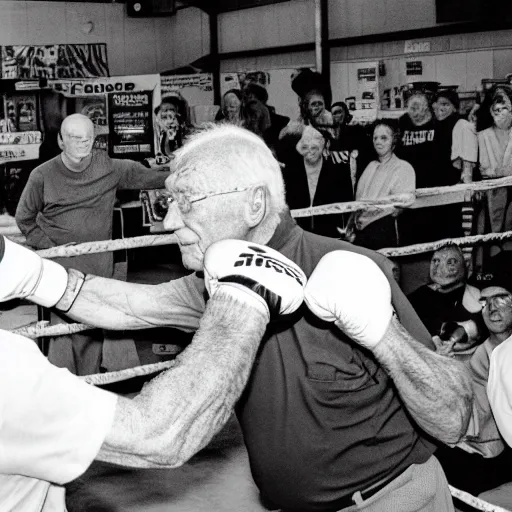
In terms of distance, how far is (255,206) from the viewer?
161cm

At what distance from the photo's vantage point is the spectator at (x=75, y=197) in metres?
4.16

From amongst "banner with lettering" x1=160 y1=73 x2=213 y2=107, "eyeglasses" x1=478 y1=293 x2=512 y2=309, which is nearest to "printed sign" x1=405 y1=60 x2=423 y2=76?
"banner with lettering" x1=160 y1=73 x2=213 y2=107

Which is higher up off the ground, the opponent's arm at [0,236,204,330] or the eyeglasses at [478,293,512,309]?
the opponent's arm at [0,236,204,330]

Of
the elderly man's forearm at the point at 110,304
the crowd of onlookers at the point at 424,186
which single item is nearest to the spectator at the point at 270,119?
the crowd of onlookers at the point at 424,186

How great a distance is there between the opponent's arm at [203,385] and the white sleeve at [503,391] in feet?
2.23

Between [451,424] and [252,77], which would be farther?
[252,77]

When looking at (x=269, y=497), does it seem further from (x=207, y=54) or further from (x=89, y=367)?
(x=207, y=54)

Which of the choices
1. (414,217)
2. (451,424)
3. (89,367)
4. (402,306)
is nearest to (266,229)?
(402,306)

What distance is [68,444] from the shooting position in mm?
1042

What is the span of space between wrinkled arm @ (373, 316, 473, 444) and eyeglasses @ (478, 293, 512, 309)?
228cm

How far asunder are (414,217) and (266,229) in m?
3.42

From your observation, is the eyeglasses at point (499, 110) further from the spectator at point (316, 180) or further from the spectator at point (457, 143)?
the spectator at point (316, 180)

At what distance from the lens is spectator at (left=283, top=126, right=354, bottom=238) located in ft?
15.5

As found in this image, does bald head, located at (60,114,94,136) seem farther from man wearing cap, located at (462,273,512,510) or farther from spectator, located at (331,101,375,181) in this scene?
man wearing cap, located at (462,273,512,510)
